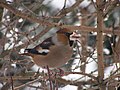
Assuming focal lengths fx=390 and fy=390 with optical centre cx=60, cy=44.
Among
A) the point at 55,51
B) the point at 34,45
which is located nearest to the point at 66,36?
the point at 55,51

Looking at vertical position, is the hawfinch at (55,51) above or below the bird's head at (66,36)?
below

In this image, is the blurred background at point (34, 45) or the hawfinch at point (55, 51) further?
the hawfinch at point (55, 51)

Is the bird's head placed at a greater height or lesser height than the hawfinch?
greater

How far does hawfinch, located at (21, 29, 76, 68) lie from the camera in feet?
8.36

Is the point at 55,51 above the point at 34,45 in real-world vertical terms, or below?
below

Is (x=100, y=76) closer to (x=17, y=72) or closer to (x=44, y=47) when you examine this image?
(x=44, y=47)

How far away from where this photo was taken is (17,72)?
3.08m

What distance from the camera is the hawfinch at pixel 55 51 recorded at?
2549mm

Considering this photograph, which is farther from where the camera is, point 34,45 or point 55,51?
point 34,45

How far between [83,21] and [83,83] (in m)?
1.29

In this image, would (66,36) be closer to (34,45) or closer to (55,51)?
(55,51)

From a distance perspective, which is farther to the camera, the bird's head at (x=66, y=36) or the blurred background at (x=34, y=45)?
the bird's head at (x=66, y=36)

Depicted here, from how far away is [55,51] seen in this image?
259 cm

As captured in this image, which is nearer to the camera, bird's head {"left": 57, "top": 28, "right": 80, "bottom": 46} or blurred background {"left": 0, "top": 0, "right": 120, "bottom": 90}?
blurred background {"left": 0, "top": 0, "right": 120, "bottom": 90}
